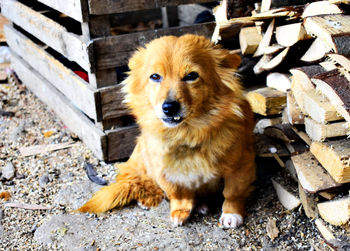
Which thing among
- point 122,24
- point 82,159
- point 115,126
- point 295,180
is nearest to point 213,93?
point 295,180

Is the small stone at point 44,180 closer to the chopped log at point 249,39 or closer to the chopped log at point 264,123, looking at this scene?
the chopped log at point 264,123

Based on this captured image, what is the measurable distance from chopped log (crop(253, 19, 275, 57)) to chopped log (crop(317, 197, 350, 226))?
1.19m

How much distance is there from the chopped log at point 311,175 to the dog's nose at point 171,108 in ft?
2.81

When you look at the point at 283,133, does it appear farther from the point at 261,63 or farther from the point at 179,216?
the point at 179,216

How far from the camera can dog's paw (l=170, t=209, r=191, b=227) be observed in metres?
2.73

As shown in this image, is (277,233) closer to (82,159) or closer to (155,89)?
(155,89)

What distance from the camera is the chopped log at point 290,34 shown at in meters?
2.57

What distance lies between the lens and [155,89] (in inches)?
97.5

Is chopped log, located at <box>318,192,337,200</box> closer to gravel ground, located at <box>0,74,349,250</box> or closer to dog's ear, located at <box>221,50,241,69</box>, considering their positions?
gravel ground, located at <box>0,74,349,250</box>

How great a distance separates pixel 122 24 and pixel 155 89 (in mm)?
3385

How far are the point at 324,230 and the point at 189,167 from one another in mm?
899

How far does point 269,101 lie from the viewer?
2992 millimetres

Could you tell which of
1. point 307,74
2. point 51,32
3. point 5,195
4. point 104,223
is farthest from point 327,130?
point 51,32

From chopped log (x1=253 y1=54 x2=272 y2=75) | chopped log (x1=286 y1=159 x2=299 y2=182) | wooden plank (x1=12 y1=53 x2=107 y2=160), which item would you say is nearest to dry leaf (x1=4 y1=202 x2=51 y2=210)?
wooden plank (x1=12 y1=53 x2=107 y2=160)
